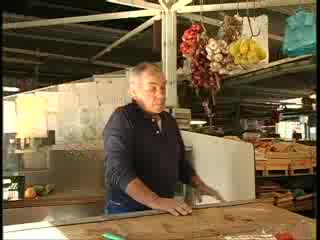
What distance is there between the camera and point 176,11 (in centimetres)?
272

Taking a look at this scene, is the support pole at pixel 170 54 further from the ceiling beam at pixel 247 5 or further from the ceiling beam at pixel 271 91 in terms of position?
the ceiling beam at pixel 271 91

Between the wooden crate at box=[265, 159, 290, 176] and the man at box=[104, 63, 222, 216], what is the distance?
119 centimetres

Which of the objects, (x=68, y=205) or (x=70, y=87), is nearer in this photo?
(x=68, y=205)

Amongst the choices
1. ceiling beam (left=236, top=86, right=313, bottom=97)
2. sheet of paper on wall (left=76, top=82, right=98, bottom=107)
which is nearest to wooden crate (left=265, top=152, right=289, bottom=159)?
sheet of paper on wall (left=76, top=82, right=98, bottom=107)

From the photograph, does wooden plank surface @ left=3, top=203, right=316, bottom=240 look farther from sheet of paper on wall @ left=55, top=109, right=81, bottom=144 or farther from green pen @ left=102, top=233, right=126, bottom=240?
sheet of paper on wall @ left=55, top=109, right=81, bottom=144

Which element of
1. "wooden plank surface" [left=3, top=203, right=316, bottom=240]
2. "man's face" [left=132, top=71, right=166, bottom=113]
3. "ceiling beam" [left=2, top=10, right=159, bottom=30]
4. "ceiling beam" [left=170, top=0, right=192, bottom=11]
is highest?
"ceiling beam" [left=170, top=0, right=192, bottom=11]

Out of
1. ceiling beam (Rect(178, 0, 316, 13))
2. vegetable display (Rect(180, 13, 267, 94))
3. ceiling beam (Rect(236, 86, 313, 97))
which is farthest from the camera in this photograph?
ceiling beam (Rect(236, 86, 313, 97))

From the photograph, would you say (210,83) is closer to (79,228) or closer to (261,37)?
(261,37)

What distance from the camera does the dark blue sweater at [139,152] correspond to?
1.56 meters

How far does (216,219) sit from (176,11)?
1872mm

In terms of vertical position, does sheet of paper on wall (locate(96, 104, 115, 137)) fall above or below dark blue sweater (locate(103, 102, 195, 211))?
above

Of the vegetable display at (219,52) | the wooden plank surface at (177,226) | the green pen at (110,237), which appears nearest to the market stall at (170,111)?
the vegetable display at (219,52)

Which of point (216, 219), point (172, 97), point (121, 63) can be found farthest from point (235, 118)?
point (216, 219)

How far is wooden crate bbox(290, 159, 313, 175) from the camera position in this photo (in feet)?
9.34
